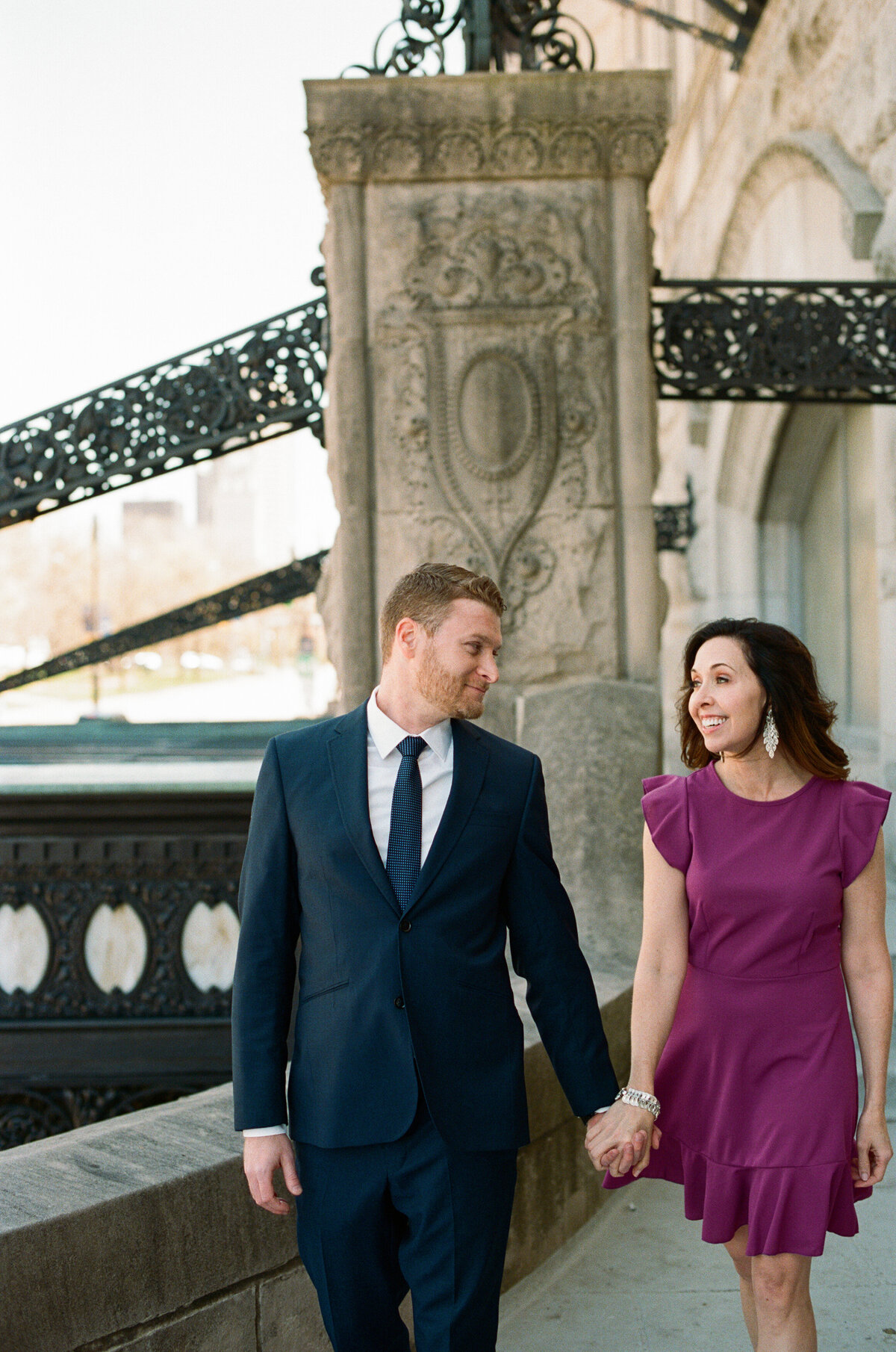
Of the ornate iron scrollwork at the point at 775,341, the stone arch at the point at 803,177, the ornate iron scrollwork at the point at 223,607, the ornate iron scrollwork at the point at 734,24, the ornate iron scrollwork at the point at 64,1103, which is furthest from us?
the ornate iron scrollwork at the point at 734,24

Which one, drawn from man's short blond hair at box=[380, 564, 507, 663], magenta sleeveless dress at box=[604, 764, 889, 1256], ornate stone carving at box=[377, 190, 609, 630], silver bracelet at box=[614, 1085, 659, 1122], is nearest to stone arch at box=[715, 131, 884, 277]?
ornate stone carving at box=[377, 190, 609, 630]

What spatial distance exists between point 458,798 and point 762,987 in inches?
27.7

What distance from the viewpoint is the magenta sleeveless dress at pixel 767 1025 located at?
2223 millimetres

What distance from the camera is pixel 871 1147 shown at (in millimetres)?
2250

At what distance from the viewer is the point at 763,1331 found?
2.28 metres

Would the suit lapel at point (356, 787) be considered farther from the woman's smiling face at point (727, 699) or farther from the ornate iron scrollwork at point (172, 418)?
the ornate iron scrollwork at point (172, 418)

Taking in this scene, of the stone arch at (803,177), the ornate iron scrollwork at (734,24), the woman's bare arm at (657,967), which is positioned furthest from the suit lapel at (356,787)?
the ornate iron scrollwork at (734,24)

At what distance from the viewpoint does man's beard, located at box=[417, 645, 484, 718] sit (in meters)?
2.19

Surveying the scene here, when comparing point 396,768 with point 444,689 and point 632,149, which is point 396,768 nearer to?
point 444,689

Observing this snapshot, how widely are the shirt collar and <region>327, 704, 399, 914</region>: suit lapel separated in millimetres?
21

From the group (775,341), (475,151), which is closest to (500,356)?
(475,151)

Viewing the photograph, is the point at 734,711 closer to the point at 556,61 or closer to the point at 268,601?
the point at 556,61

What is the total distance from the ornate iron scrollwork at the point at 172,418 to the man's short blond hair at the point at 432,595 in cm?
370

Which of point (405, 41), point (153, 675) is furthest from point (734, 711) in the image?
point (153, 675)
